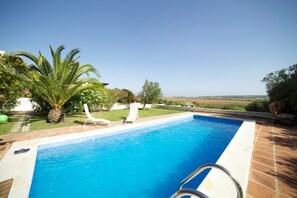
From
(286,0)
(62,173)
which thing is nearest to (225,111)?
(286,0)

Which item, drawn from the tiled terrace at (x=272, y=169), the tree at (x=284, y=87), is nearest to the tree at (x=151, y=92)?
the tree at (x=284, y=87)

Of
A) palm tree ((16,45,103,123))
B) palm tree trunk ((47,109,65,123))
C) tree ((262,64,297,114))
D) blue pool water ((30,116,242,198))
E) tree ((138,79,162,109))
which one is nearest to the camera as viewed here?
blue pool water ((30,116,242,198))

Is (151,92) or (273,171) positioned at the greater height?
(151,92)

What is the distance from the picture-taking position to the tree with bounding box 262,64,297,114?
31.1 ft

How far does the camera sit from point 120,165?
4.45 m

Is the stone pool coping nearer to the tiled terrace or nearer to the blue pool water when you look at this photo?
the tiled terrace

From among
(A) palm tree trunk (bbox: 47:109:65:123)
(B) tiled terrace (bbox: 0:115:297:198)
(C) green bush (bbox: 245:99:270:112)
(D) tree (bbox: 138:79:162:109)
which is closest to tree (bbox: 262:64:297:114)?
(C) green bush (bbox: 245:99:270:112)

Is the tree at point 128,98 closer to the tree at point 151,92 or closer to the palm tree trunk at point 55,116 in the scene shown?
the tree at point 151,92

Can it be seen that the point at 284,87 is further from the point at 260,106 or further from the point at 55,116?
the point at 55,116

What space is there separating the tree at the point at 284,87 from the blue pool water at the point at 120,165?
7529 mm

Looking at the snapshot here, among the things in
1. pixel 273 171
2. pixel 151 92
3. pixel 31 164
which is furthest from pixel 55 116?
pixel 151 92

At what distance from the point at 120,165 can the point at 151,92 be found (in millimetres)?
13162

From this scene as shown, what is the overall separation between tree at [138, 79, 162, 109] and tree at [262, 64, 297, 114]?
11.3 metres

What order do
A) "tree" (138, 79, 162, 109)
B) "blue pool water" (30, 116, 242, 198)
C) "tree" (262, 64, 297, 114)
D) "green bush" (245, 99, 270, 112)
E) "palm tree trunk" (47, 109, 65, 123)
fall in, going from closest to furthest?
"blue pool water" (30, 116, 242, 198) < "palm tree trunk" (47, 109, 65, 123) < "tree" (262, 64, 297, 114) < "green bush" (245, 99, 270, 112) < "tree" (138, 79, 162, 109)
